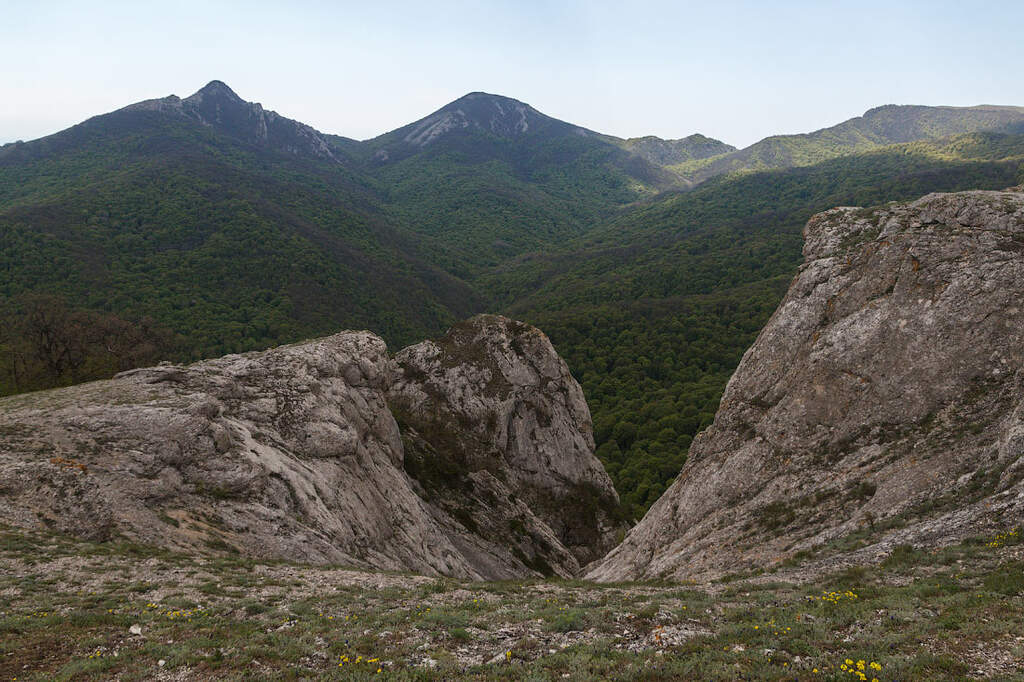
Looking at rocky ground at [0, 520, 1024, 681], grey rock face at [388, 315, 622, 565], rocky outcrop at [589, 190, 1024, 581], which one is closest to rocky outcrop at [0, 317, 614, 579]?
grey rock face at [388, 315, 622, 565]

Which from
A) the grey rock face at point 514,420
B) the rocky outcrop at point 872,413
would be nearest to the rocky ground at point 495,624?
the rocky outcrop at point 872,413

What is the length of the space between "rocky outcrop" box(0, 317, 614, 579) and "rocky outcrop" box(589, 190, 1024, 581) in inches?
675

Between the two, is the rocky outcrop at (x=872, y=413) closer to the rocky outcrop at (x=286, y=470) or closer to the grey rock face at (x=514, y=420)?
the rocky outcrop at (x=286, y=470)

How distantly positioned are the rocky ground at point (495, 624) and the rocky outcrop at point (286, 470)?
335 cm

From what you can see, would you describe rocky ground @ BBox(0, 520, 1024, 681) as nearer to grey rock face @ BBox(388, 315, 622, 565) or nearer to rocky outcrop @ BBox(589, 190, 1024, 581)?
rocky outcrop @ BBox(589, 190, 1024, 581)

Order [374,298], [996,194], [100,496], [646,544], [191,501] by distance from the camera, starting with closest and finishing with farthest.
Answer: [100,496] < [191,501] < [996,194] < [646,544] < [374,298]

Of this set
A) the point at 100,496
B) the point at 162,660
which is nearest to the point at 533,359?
the point at 100,496

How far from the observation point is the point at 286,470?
31.7 metres

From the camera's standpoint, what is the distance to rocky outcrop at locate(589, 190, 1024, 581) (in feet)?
73.9

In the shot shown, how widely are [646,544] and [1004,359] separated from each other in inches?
971

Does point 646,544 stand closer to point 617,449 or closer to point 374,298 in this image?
point 617,449

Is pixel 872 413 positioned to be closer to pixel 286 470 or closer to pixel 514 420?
pixel 286 470

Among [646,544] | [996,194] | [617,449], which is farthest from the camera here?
[617,449]

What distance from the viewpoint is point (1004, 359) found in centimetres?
2692
